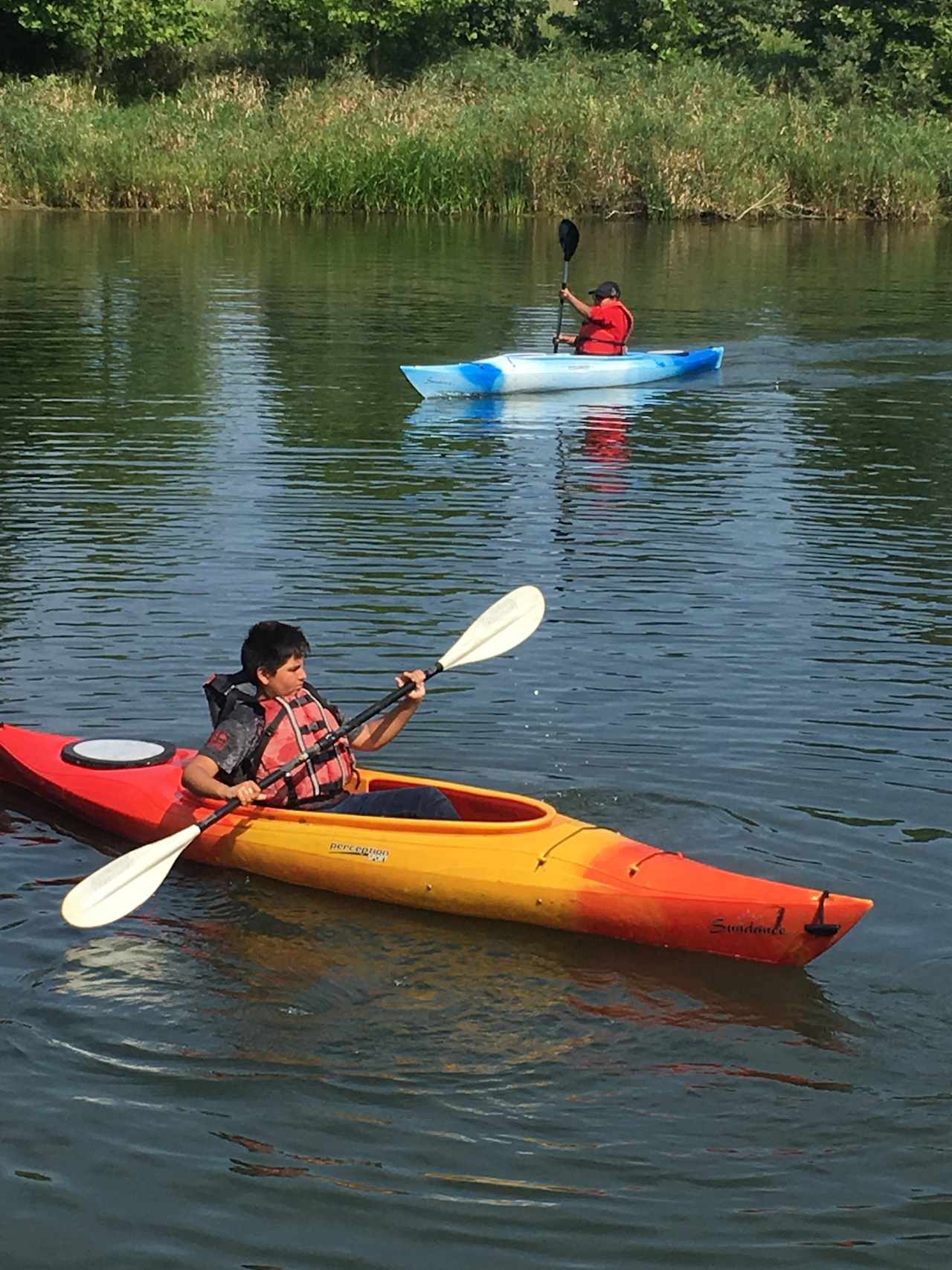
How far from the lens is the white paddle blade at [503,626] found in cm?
746

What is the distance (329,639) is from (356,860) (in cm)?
293

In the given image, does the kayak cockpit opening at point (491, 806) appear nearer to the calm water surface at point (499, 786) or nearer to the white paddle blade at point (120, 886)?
the calm water surface at point (499, 786)

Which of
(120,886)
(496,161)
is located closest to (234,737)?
(120,886)

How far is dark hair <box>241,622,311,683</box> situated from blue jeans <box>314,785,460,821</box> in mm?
584

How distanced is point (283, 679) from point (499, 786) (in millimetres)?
1252

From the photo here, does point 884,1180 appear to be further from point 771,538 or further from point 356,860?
point 771,538

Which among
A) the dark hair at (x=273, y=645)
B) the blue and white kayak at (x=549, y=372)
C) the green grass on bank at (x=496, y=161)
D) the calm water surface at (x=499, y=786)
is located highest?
the green grass on bank at (x=496, y=161)

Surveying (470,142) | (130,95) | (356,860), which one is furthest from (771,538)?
(130,95)

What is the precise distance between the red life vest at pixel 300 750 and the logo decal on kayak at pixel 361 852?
1.06 ft

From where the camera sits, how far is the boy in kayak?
1670cm

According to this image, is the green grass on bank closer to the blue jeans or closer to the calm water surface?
the calm water surface

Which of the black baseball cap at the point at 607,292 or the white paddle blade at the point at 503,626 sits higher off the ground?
the black baseball cap at the point at 607,292

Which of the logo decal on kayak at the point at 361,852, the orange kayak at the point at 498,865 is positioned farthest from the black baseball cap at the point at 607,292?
the logo decal on kayak at the point at 361,852

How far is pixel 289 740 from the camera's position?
671 cm
